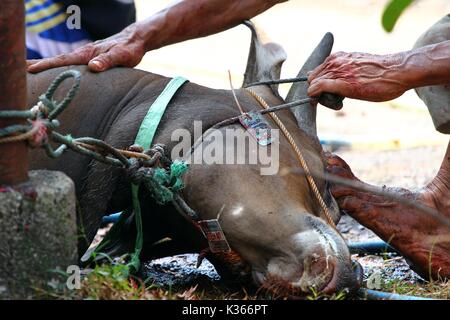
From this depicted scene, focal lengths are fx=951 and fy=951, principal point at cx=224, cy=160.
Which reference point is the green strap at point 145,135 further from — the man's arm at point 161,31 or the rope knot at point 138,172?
the man's arm at point 161,31

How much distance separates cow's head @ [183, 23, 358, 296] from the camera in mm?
2631

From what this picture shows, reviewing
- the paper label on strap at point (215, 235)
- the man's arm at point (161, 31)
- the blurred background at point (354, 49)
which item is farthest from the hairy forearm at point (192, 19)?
the blurred background at point (354, 49)

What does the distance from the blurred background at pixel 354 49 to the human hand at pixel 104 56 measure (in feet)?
7.29

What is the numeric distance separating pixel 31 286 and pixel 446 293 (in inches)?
56.9

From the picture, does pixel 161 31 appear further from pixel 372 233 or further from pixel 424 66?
pixel 372 233

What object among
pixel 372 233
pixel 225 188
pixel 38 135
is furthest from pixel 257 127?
pixel 372 233

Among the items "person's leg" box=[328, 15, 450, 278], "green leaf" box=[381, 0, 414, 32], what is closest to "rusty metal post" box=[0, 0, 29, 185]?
"green leaf" box=[381, 0, 414, 32]

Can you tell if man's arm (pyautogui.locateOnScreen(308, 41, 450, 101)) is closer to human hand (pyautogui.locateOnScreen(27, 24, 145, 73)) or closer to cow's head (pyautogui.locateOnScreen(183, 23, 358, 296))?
cow's head (pyautogui.locateOnScreen(183, 23, 358, 296))

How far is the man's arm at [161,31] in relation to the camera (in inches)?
129

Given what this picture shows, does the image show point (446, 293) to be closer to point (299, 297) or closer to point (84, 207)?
point (299, 297)

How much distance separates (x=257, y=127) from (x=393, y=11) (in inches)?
51.1

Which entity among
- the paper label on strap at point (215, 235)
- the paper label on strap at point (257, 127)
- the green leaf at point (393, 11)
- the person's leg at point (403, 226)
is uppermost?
the green leaf at point (393, 11)

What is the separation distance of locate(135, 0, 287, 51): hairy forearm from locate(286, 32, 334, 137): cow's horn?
1.75 feet
